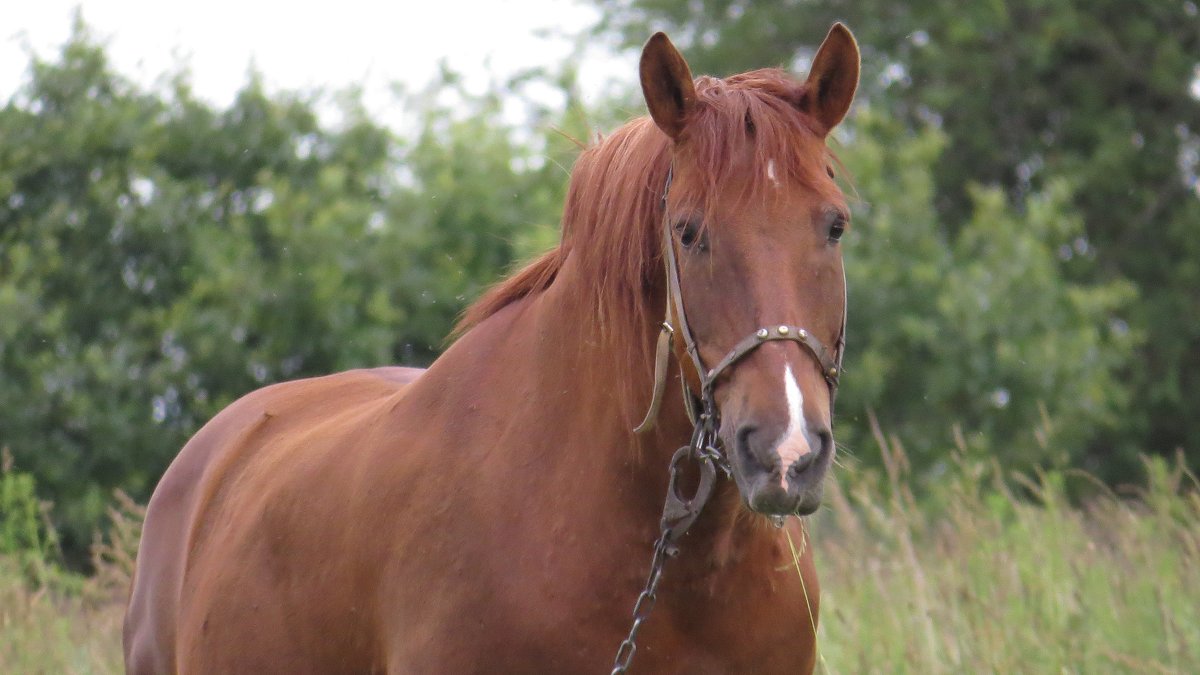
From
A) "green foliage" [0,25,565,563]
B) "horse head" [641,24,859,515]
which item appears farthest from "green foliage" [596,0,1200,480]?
"horse head" [641,24,859,515]

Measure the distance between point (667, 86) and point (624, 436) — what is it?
77cm

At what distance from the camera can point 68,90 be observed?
40.2 feet

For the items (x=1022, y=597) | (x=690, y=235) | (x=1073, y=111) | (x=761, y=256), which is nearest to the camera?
(x=761, y=256)

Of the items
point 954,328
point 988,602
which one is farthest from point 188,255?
point 988,602

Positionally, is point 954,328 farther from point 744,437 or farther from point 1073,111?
point 744,437

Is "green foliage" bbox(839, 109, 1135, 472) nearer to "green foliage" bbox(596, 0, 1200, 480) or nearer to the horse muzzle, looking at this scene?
"green foliage" bbox(596, 0, 1200, 480)

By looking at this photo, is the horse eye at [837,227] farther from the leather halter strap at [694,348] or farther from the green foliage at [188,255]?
the green foliage at [188,255]

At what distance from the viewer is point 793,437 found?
2502mm

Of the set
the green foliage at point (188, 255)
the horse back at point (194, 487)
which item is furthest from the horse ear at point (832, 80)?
the green foliage at point (188, 255)

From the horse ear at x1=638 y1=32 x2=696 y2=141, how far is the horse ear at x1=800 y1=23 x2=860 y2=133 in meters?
0.28

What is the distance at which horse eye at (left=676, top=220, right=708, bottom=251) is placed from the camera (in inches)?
110

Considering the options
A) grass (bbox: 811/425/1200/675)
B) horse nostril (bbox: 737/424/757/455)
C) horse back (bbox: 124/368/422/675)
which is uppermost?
horse nostril (bbox: 737/424/757/455)

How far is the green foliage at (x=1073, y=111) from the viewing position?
20.1 metres

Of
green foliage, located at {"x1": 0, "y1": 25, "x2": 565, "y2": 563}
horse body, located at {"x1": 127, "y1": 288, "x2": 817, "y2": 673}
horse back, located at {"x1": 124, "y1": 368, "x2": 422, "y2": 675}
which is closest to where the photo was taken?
horse body, located at {"x1": 127, "y1": 288, "x2": 817, "y2": 673}
